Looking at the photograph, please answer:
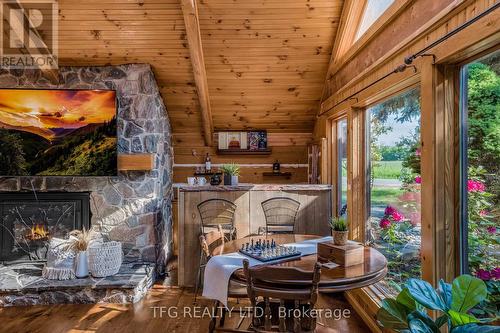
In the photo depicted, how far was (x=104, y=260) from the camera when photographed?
11.8 feet

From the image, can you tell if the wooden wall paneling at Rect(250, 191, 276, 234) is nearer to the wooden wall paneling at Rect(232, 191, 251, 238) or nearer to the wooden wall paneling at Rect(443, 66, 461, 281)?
the wooden wall paneling at Rect(232, 191, 251, 238)

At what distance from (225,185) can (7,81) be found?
3036 millimetres

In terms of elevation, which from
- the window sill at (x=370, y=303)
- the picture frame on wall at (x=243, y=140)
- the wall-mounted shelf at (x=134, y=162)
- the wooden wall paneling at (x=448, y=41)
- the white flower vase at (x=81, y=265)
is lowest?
the window sill at (x=370, y=303)

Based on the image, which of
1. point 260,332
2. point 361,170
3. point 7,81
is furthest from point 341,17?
point 7,81

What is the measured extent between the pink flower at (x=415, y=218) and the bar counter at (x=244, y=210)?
Result: 1.53 meters

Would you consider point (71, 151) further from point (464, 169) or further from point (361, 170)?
point (464, 169)

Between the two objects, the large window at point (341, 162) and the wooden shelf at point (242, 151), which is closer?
the large window at point (341, 162)

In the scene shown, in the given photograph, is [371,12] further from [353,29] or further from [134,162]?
[134,162]

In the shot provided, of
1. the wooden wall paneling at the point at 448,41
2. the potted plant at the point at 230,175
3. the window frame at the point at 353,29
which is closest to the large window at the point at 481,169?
the wooden wall paneling at the point at 448,41

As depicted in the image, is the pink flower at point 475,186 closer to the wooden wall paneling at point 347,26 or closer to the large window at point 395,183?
the large window at point 395,183

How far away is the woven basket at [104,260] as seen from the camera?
11.6 feet

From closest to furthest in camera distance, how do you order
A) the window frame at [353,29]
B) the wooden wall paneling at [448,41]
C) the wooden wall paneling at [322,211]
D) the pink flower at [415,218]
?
the wooden wall paneling at [448,41] < the pink flower at [415,218] < the window frame at [353,29] < the wooden wall paneling at [322,211]

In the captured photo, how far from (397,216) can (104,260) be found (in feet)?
9.96

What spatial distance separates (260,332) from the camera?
70.6 inches
